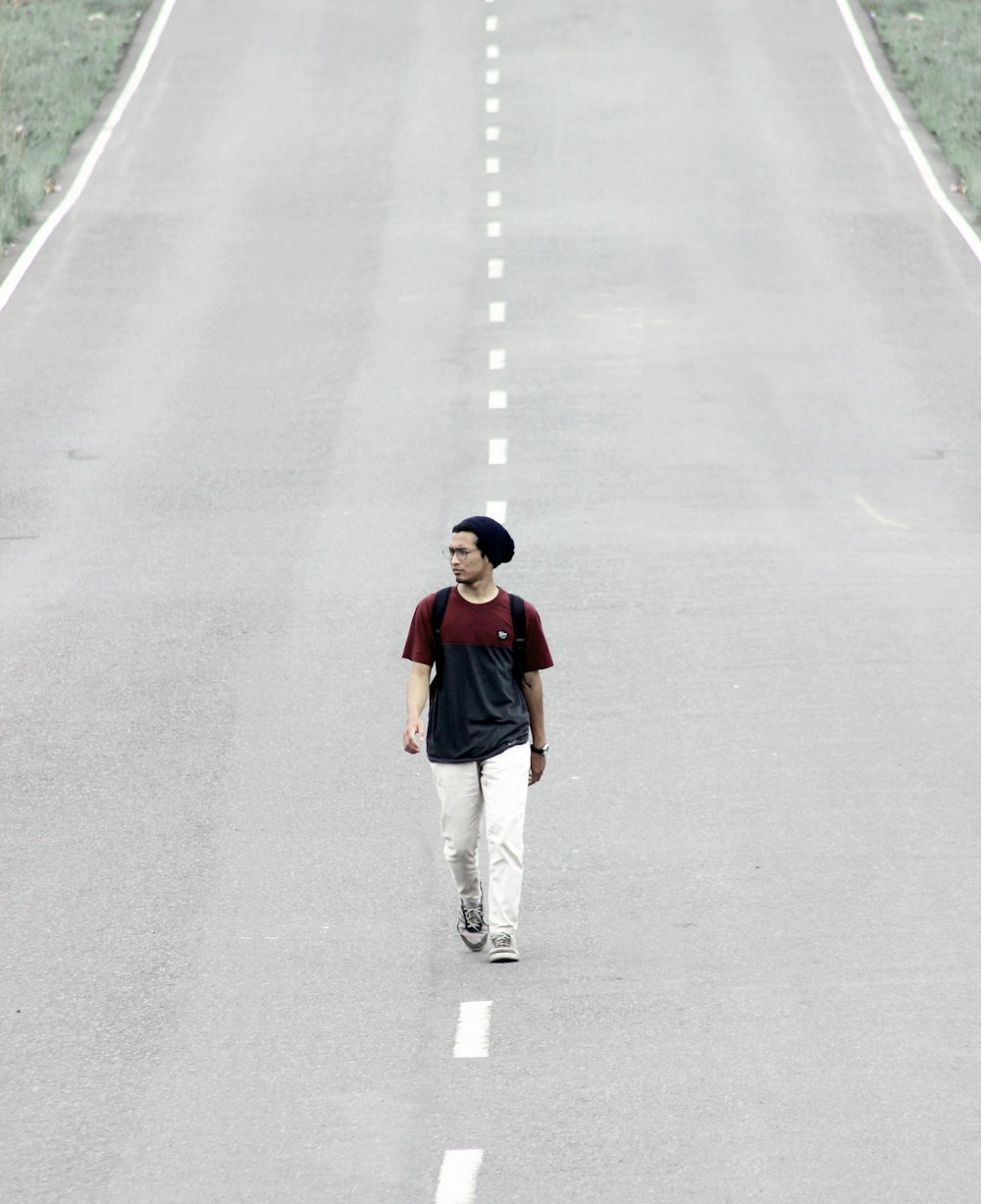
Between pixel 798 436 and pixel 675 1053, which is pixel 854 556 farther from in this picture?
pixel 675 1053

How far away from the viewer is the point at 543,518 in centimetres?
1612

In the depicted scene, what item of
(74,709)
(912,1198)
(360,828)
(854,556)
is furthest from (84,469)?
(912,1198)

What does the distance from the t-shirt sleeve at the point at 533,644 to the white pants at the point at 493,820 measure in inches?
14.9

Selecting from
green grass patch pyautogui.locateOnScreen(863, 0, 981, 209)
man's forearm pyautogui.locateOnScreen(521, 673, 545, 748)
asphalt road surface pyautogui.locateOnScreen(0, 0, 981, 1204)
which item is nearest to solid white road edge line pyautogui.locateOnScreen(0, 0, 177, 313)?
asphalt road surface pyautogui.locateOnScreen(0, 0, 981, 1204)

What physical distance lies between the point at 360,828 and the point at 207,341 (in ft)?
39.7

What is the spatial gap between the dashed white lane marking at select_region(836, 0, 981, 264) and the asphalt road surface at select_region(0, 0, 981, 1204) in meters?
0.30

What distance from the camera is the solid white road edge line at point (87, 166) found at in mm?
24425

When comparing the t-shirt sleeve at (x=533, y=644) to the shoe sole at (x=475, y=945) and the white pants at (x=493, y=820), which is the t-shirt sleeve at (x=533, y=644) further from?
the shoe sole at (x=475, y=945)

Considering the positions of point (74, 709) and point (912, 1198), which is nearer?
point (912, 1198)

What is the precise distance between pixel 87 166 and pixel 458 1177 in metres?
24.8

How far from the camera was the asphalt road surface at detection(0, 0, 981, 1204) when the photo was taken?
7.28 metres

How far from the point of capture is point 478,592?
8664 mm

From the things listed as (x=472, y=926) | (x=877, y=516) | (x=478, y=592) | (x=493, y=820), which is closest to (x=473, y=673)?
(x=478, y=592)

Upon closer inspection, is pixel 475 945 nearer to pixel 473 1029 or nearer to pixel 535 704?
pixel 473 1029
